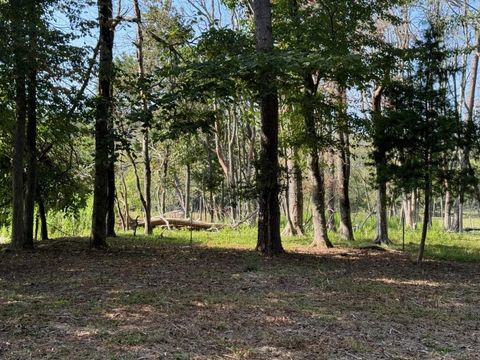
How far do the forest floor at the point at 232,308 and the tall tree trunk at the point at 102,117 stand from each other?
4.19 feet

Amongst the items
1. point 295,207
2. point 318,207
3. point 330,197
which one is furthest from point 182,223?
point 318,207

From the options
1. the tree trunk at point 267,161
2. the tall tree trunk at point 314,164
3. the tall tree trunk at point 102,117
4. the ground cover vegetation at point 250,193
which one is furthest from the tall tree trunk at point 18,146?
the tall tree trunk at point 314,164

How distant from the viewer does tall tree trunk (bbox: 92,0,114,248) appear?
9.80m

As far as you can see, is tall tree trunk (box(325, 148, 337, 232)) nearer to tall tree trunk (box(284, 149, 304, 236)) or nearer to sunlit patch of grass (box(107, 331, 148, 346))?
tall tree trunk (box(284, 149, 304, 236))

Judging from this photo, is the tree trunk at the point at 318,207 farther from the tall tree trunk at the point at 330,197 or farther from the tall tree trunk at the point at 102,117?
the tall tree trunk at the point at 330,197

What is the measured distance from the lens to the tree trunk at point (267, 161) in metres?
9.65

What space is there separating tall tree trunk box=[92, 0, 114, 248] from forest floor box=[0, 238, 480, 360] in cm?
128

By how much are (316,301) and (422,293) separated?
1.85 m

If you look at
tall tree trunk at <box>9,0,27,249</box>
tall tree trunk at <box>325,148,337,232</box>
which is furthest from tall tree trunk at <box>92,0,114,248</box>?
tall tree trunk at <box>325,148,337,232</box>

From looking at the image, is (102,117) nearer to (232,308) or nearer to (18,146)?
(18,146)

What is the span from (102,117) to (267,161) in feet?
11.1

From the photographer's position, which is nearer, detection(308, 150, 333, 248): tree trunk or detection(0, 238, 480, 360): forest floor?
detection(0, 238, 480, 360): forest floor

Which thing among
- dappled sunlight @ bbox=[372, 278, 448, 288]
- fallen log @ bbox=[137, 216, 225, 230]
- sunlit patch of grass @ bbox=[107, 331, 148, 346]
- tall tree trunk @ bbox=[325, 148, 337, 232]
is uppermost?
tall tree trunk @ bbox=[325, 148, 337, 232]

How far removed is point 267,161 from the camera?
9.70m
